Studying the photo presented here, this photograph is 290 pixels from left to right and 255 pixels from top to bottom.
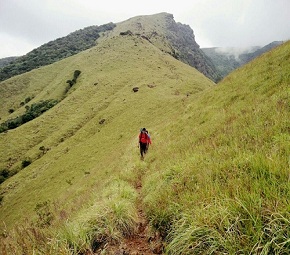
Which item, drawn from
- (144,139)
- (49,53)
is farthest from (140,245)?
(49,53)

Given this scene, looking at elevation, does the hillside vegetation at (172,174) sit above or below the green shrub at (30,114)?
below

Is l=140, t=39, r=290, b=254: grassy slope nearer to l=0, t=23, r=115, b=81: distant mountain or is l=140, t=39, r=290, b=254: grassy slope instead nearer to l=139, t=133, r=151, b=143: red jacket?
l=139, t=133, r=151, b=143: red jacket

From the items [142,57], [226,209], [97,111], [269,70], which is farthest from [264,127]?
[142,57]

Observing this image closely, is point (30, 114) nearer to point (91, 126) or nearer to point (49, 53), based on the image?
point (91, 126)

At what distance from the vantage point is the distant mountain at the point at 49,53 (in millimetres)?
150875

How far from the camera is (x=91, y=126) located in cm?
5391

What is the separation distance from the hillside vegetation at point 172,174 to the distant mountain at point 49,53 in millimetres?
104014

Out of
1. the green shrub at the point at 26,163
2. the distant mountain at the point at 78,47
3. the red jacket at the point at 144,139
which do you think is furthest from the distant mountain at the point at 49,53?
the red jacket at the point at 144,139

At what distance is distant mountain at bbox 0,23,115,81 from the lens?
495ft

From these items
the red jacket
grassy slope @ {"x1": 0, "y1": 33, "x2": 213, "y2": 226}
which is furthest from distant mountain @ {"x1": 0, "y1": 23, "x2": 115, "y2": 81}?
the red jacket

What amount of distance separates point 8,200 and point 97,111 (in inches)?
1074

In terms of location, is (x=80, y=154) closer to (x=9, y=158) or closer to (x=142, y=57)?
(x=9, y=158)

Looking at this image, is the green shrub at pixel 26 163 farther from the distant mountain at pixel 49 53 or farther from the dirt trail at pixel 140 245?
the distant mountain at pixel 49 53

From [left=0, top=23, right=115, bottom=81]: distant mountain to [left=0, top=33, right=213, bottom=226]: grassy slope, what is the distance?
207 ft
